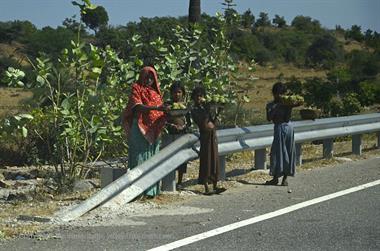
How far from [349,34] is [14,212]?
86.6 meters

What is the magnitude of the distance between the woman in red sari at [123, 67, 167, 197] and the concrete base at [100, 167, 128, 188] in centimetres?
26

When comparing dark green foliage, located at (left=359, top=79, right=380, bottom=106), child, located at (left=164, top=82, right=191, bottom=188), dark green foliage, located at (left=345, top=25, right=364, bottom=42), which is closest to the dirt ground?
child, located at (left=164, top=82, right=191, bottom=188)

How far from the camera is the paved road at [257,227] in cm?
708

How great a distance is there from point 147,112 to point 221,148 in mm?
1592

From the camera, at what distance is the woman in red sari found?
371 inches

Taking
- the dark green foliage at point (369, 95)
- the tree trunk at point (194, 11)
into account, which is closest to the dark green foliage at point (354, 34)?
the dark green foliage at point (369, 95)

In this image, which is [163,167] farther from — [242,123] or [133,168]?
[242,123]

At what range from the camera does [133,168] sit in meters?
9.23

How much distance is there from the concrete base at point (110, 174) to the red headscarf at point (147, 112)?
1.70 ft

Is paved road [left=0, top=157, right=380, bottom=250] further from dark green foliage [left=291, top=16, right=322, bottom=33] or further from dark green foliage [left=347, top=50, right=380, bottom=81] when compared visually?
dark green foliage [left=291, top=16, right=322, bottom=33]

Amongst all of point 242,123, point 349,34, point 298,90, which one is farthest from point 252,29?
A: point 242,123

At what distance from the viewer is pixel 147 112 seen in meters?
9.47

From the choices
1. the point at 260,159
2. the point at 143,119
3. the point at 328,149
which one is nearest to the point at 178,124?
the point at 143,119

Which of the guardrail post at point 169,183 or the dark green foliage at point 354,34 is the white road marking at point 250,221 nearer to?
the guardrail post at point 169,183
